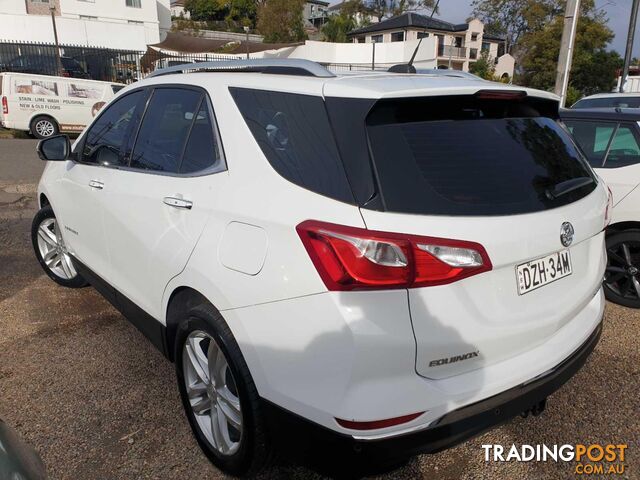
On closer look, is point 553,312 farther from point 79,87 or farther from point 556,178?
point 79,87

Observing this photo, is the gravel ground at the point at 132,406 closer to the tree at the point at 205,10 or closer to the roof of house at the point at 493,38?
the roof of house at the point at 493,38

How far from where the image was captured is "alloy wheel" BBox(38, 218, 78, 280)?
423 cm

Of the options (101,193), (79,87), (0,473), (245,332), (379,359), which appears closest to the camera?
(0,473)

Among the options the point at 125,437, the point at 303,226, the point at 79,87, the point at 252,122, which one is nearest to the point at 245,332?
the point at 303,226

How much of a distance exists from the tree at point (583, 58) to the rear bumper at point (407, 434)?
157 ft

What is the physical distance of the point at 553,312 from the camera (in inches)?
79.8

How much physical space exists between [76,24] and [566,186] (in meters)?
43.7

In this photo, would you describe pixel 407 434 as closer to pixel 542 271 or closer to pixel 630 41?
pixel 542 271

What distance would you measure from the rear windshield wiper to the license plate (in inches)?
9.1

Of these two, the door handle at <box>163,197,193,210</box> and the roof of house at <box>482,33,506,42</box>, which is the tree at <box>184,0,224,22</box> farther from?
the door handle at <box>163,197,193,210</box>

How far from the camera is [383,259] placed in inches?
64.8

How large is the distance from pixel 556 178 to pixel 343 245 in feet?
3.55

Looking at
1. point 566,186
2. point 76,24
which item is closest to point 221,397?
point 566,186

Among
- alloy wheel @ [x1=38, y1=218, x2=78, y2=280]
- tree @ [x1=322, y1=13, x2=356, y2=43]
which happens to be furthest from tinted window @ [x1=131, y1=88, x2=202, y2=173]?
tree @ [x1=322, y1=13, x2=356, y2=43]
